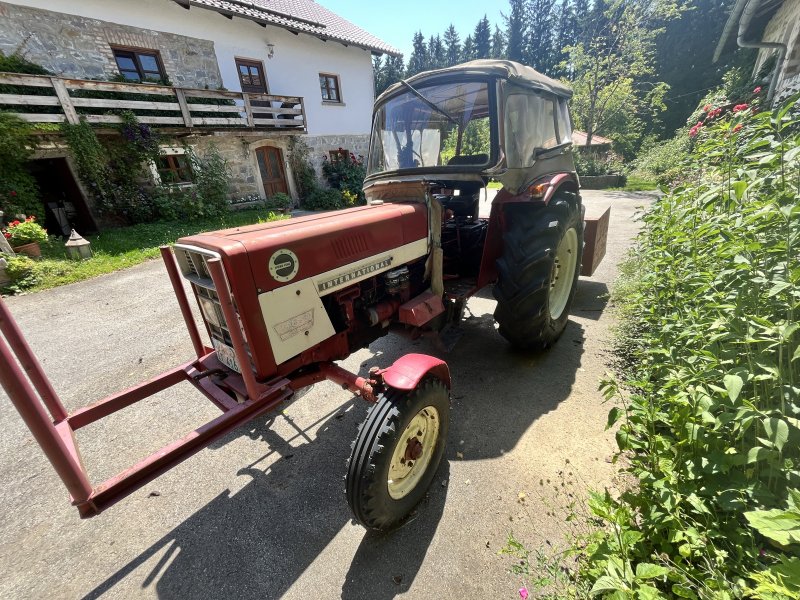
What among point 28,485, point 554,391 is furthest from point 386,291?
point 28,485

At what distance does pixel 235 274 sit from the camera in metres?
1.49

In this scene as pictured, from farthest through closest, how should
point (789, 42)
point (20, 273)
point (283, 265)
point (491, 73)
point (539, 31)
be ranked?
point (539, 31), point (789, 42), point (20, 273), point (491, 73), point (283, 265)

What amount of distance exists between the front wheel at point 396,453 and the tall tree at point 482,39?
63199 millimetres

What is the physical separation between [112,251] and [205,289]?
259 inches

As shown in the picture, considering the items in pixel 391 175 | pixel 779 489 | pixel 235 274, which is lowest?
pixel 779 489

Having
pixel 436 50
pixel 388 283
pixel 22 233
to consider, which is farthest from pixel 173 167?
pixel 436 50

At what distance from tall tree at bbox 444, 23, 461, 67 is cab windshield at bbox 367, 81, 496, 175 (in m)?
60.5

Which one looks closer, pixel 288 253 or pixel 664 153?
pixel 288 253

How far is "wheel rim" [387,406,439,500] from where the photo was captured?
70.2 inches

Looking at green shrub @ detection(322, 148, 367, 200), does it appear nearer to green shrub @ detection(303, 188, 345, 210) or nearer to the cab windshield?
green shrub @ detection(303, 188, 345, 210)

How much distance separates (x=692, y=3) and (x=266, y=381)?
40.9m

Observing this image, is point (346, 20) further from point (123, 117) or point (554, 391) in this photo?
point (554, 391)

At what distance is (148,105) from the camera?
7.95 meters

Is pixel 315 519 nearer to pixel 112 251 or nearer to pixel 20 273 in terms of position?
pixel 20 273
